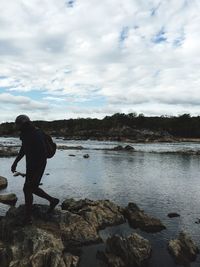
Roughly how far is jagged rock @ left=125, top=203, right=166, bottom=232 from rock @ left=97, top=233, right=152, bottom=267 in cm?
337

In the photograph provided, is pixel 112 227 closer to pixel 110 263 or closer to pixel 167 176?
pixel 110 263

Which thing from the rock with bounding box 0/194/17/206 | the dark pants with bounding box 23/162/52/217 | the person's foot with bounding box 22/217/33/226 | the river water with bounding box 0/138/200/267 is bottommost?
the river water with bounding box 0/138/200/267

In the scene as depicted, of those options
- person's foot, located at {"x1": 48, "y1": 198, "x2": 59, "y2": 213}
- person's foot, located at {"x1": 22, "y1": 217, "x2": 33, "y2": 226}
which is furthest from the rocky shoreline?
person's foot, located at {"x1": 48, "y1": 198, "x2": 59, "y2": 213}

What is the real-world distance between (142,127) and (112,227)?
168027 millimetres

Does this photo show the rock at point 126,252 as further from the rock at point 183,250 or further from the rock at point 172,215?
the rock at point 172,215

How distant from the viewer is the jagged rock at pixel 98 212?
18227 mm

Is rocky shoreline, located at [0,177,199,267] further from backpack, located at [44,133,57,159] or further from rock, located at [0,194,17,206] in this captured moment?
rock, located at [0,194,17,206]

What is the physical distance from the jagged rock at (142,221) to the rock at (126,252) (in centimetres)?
337

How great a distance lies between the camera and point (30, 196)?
44.2 ft

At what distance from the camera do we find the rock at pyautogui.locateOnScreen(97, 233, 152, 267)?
44.5 ft

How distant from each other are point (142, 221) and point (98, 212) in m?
2.33

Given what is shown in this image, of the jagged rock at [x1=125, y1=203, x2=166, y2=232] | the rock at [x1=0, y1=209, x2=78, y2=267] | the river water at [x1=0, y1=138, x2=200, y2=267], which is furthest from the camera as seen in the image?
the jagged rock at [x1=125, y1=203, x2=166, y2=232]

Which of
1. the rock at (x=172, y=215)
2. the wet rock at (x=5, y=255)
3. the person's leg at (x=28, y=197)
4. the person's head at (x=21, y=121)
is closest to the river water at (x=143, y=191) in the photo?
the rock at (x=172, y=215)

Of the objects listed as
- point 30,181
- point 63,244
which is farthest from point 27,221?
point 63,244
